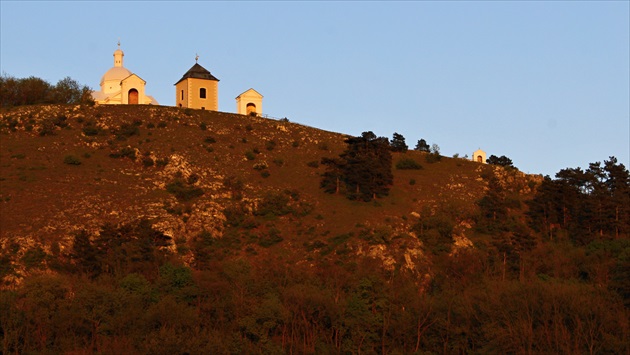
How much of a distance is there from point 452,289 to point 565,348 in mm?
16848

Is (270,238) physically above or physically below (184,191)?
below

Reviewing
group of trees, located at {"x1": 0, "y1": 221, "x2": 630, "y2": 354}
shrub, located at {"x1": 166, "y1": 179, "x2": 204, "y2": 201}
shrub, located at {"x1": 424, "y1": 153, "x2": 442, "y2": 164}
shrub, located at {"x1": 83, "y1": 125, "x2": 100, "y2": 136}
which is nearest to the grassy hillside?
shrub, located at {"x1": 83, "y1": 125, "x2": 100, "y2": 136}

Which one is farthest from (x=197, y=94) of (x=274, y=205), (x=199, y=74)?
(x=274, y=205)

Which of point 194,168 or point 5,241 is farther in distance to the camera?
point 194,168

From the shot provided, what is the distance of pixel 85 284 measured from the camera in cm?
5678

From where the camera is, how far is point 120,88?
11694cm

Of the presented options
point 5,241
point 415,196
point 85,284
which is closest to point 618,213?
point 415,196

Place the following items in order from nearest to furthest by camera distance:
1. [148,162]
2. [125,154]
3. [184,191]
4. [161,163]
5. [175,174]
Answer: [184,191] → [175,174] → [148,162] → [161,163] → [125,154]

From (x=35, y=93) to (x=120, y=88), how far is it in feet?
38.3

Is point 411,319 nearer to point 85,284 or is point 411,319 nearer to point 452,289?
point 452,289

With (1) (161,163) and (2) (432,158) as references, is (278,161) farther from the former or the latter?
(2) (432,158)

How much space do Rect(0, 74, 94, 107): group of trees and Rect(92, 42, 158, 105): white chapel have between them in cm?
321

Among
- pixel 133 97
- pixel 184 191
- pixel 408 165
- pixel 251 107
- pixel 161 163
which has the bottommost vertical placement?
pixel 184 191

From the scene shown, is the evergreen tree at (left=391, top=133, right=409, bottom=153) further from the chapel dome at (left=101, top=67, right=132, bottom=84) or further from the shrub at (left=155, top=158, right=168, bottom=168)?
the chapel dome at (left=101, top=67, right=132, bottom=84)
